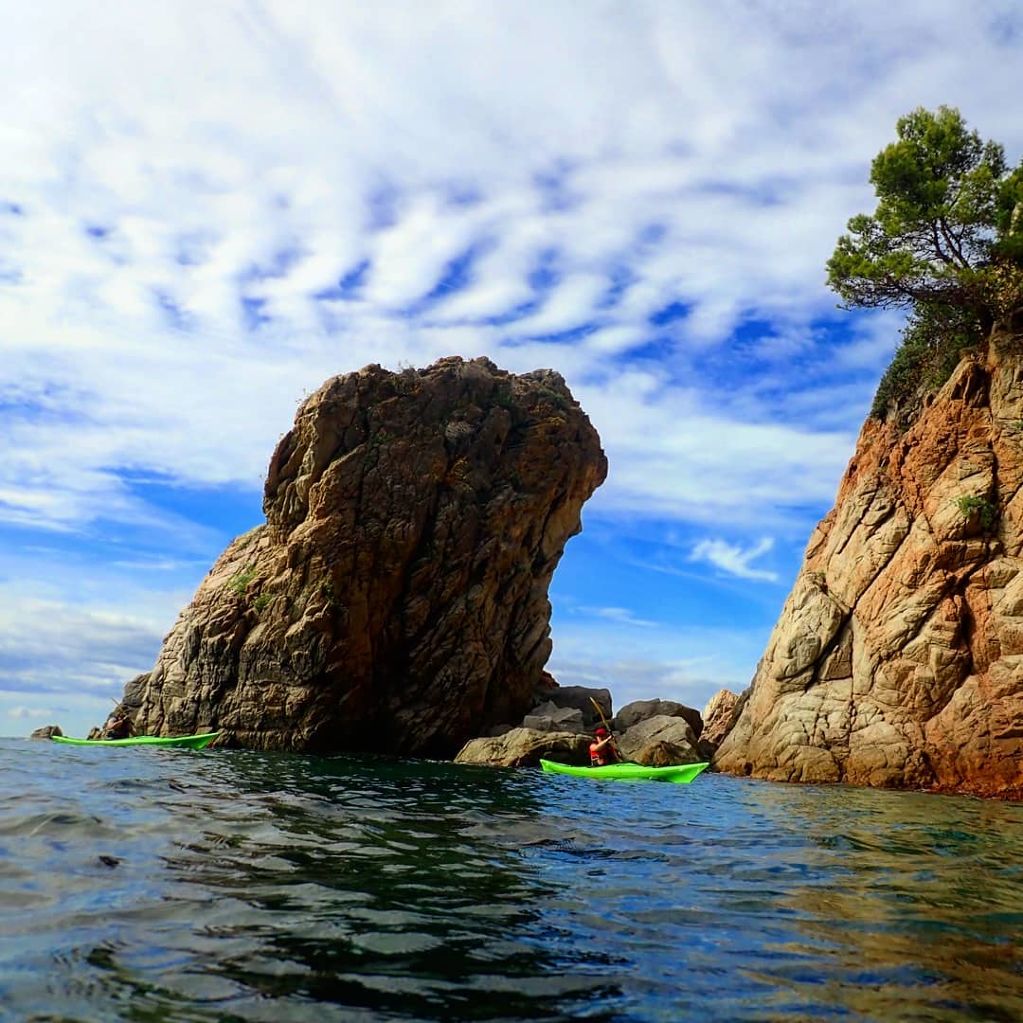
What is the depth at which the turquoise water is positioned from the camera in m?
4.77

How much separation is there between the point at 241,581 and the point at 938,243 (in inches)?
1373

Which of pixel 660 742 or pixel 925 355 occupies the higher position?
pixel 925 355

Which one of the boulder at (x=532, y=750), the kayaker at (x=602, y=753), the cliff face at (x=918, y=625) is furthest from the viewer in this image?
the boulder at (x=532, y=750)

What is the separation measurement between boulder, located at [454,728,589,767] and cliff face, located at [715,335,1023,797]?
5.60m

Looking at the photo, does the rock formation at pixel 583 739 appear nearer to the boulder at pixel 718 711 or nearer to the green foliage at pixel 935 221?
the boulder at pixel 718 711

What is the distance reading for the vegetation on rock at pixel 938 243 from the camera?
29.1m

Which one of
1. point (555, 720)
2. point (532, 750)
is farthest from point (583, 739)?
point (555, 720)

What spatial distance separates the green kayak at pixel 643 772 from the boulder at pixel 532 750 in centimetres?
435

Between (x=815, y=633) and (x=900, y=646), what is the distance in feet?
12.3

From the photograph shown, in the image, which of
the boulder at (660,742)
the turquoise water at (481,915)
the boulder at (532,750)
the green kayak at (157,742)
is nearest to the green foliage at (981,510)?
the boulder at (660,742)

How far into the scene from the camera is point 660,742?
105 ft

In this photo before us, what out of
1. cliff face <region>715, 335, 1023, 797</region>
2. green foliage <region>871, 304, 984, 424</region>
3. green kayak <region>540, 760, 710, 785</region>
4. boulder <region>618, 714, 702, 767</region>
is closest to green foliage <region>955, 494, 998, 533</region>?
cliff face <region>715, 335, 1023, 797</region>

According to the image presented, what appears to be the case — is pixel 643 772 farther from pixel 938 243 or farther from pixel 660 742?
pixel 938 243

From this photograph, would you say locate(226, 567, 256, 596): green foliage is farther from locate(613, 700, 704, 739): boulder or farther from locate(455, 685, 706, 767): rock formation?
locate(613, 700, 704, 739): boulder
